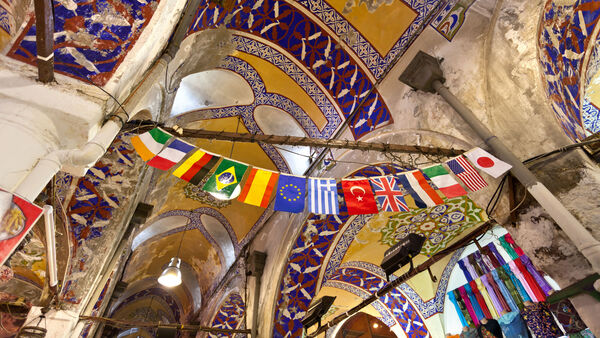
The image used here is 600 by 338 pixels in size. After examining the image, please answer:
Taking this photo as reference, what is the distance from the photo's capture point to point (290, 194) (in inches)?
140

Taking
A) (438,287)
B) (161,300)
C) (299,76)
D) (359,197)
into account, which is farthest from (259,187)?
(161,300)

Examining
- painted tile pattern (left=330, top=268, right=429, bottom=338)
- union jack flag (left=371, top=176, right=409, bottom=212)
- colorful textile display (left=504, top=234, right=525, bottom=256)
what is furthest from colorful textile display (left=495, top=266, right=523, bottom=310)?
union jack flag (left=371, top=176, right=409, bottom=212)

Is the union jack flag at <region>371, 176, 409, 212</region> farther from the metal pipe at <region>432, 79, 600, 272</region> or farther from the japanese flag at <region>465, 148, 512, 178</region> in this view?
the metal pipe at <region>432, 79, 600, 272</region>

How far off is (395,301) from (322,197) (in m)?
6.40

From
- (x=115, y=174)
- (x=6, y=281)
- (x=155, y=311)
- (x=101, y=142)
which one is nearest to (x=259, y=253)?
(x=115, y=174)

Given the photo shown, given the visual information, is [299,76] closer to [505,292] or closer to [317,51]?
[317,51]

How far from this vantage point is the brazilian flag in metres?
3.43

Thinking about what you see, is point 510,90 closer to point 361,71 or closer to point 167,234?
point 361,71

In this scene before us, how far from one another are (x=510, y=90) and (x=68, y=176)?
5540 mm

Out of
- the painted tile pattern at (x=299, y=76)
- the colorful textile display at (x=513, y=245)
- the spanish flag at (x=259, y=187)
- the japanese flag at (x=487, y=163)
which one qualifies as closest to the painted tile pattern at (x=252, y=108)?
the painted tile pattern at (x=299, y=76)

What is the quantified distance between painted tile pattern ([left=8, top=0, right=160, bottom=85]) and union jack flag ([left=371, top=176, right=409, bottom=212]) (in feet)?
9.27

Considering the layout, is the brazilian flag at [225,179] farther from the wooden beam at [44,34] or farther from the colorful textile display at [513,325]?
the colorful textile display at [513,325]

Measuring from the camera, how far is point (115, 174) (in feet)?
15.2

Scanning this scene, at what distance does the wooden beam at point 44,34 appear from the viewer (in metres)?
2.19
